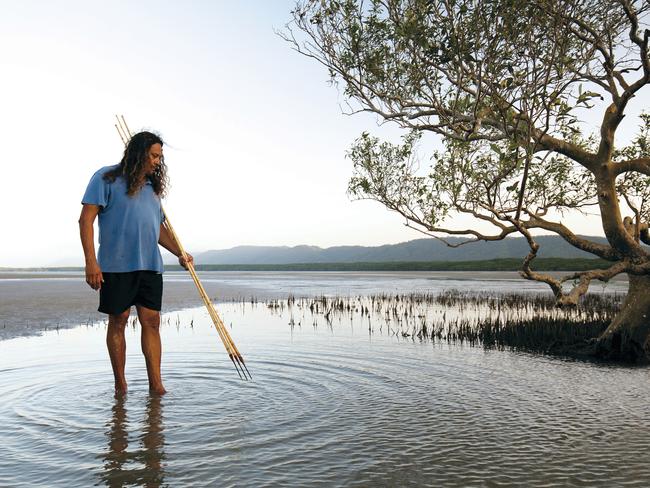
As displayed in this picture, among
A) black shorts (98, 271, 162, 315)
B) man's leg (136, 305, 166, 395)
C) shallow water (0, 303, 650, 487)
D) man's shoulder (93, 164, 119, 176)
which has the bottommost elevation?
shallow water (0, 303, 650, 487)

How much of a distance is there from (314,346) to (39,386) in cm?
526

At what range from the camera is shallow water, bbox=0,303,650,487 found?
4.03 m

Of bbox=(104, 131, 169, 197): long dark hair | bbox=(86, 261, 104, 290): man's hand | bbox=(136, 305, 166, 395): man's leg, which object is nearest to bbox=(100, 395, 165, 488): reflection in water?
bbox=(136, 305, 166, 395): man's leg

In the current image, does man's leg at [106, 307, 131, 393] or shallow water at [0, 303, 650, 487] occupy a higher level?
man's leg at [106, 307, 131, 393]

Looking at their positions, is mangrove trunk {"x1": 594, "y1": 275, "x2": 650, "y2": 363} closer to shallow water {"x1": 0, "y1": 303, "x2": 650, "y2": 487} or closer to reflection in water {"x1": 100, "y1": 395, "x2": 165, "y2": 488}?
shallow water {"x1": 0, "y1": 303, "x2": 650, "y2": 487}

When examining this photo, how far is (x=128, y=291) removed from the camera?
6.41m

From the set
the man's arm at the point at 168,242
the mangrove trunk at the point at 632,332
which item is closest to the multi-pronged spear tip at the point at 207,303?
the man's arm at the point at 168,242

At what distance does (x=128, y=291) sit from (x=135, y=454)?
245 cm

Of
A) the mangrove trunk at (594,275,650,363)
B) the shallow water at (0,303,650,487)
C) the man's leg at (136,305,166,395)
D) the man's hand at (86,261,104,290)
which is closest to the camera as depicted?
the shallow water at (0,303,650,487)

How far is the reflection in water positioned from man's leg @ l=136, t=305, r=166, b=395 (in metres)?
0.82

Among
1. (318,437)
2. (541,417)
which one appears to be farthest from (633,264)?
(318,437)

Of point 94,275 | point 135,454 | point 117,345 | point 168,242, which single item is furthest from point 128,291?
point 135,454

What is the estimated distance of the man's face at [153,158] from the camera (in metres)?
6.64

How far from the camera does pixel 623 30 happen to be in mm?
11523
